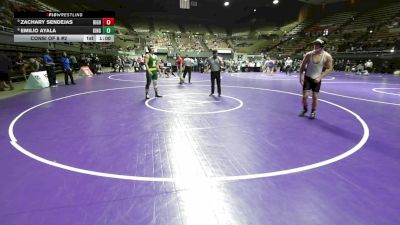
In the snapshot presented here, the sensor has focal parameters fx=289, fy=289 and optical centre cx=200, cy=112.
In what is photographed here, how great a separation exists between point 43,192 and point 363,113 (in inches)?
333

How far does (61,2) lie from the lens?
4050 centimetres

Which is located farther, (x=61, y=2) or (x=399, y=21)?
(x=61, y=2)

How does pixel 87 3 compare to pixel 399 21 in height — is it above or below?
above

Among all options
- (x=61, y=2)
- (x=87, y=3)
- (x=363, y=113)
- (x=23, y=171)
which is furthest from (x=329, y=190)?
(x=87, y=3)

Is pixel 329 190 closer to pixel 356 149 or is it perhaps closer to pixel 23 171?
pixel 356 149

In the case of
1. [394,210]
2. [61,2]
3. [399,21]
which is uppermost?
[61,2]
